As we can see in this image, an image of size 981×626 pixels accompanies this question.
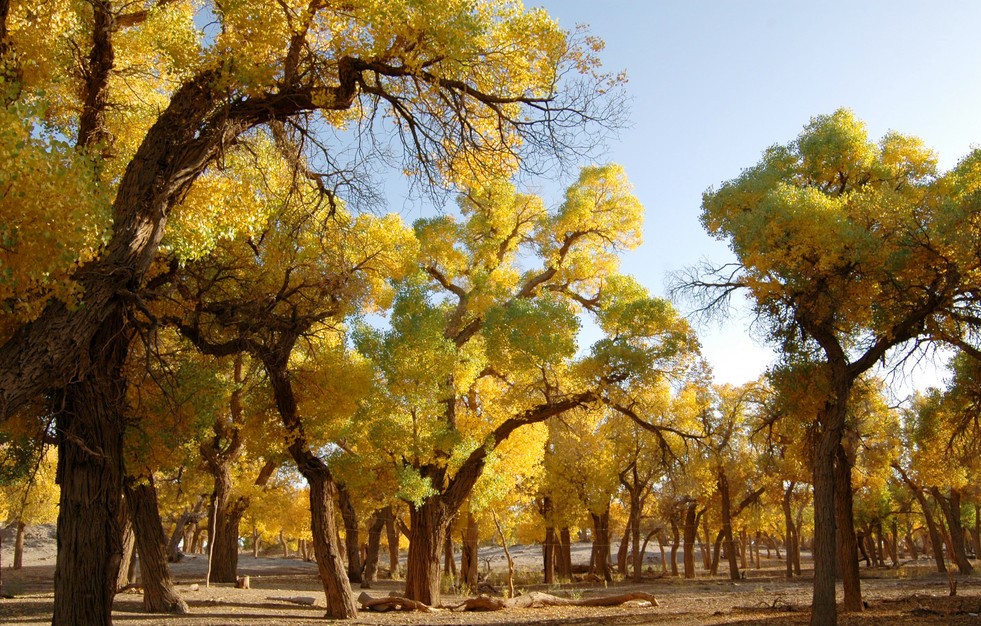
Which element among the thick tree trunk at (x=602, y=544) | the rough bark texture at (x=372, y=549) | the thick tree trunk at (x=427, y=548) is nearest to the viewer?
the thick tree trunk at (x=427, y=548)

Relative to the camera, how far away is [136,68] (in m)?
9.20

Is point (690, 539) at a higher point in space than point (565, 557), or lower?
higher

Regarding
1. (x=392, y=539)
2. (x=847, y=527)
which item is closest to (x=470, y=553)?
(x=392, y=539)

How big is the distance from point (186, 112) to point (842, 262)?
8077 mm

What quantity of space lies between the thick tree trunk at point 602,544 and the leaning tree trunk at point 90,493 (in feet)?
78.4

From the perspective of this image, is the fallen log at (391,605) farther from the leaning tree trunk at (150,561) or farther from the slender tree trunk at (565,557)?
the slender tree trunk at (565,557)

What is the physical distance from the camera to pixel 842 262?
9594 millimetres

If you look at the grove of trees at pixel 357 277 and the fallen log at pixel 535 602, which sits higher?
the grove of trees at pixel 357 277

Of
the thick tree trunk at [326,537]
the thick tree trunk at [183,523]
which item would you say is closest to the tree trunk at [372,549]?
the thick tree trunk at [183,523]

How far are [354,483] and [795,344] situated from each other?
8912 millimetres

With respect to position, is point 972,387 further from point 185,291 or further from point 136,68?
point 136,68

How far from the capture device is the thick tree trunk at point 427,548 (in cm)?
1462

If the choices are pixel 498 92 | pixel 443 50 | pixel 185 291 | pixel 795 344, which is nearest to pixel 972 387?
pixel 795 344

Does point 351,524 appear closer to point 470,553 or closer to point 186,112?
point 470,553
